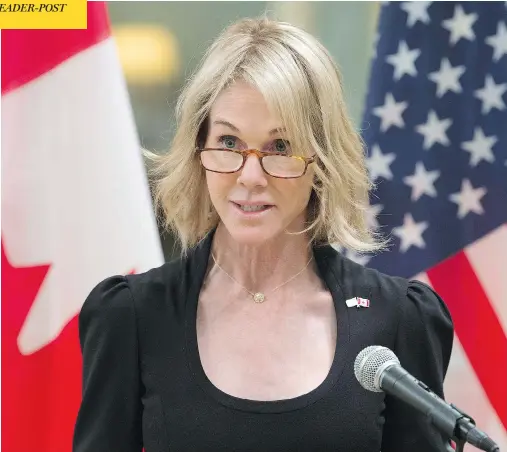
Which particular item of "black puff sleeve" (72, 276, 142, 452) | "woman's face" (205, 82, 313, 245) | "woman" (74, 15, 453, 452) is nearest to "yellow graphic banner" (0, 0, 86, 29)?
"woman" (74, 15, 453, 452)

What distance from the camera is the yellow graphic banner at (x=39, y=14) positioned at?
1.98 m

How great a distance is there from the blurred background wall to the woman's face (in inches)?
23.9

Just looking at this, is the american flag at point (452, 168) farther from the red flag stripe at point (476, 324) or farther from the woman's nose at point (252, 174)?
the woman's nose at point (252, 174)

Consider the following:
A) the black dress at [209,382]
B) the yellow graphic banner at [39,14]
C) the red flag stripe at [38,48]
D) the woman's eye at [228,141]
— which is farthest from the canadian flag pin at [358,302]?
the yellow graphic banner at [39,14]

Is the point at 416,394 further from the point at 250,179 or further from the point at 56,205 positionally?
the point at 56,205

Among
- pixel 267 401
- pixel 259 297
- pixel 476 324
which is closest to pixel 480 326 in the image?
pixel 476 324

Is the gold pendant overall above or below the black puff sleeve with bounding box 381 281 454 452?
above

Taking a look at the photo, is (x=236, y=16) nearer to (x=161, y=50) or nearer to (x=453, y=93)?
(x=161, y=50)

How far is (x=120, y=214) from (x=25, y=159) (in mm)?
258

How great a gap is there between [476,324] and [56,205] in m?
1.09

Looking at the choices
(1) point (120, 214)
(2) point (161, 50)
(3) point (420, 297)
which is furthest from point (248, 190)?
(2) point (161, 50)

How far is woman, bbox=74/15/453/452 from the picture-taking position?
4.83ft

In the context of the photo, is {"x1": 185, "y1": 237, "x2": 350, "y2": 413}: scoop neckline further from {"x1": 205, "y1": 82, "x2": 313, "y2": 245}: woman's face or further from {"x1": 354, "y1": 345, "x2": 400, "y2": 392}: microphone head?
{"x1": 354, "y1": 345, "x2": 400, "y2": 392}: microphone head

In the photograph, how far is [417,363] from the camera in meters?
1.60
